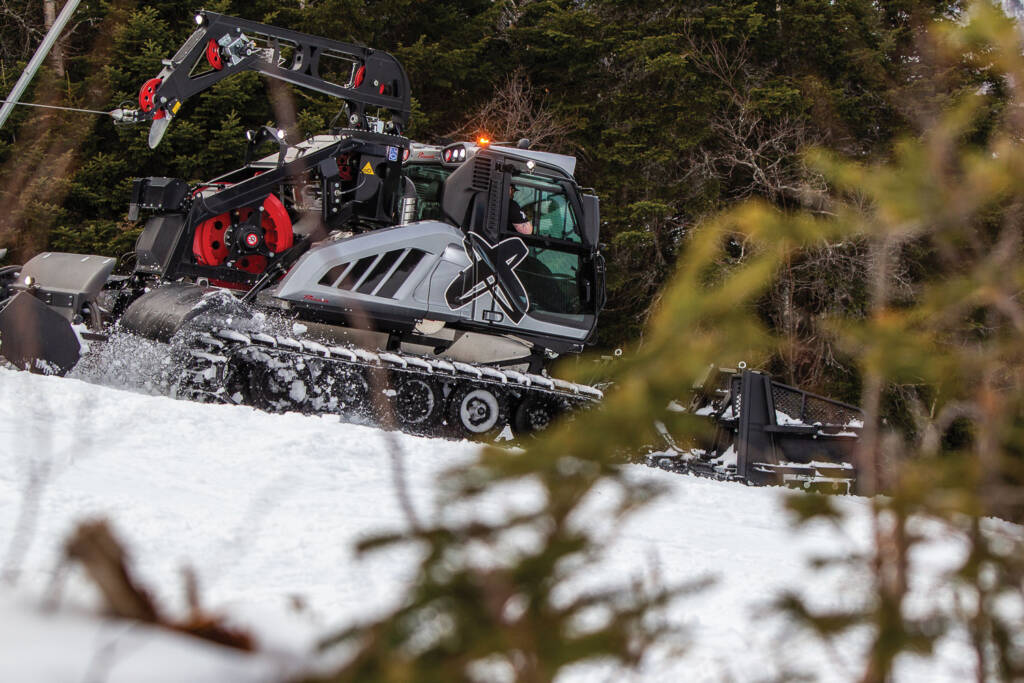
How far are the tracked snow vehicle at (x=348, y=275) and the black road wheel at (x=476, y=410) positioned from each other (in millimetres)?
15

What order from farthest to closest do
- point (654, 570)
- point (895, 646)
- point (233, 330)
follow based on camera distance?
point (233, 330) < point (654, 570) < point (895, 646)

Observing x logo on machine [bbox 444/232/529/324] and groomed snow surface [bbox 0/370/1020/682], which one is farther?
x logo on machine [bbox 444/232/529/324]

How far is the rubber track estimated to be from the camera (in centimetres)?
737

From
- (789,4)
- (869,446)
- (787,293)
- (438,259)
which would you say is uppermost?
(789,4)

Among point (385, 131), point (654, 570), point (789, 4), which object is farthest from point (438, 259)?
point (789, 4)

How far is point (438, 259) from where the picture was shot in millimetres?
8547

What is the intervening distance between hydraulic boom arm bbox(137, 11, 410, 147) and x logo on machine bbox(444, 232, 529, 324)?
1.56 m

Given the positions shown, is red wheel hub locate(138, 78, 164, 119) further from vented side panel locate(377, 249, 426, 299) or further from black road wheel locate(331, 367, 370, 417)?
black road wheel locate(331, 367, 370, 417)

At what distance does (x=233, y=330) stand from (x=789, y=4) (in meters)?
14.8

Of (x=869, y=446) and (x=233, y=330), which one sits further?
(x=233, y=330)

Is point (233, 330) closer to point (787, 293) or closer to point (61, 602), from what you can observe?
point (61, 602)

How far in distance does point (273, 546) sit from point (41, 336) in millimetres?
4966

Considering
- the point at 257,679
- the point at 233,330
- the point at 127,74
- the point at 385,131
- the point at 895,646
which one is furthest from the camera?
the point at 127,74

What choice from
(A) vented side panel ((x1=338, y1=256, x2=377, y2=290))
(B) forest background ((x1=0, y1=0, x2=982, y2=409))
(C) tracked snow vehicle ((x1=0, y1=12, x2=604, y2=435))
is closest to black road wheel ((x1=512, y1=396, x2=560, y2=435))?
(C) tracked snow vehicle ((x1=0, y1=12, x2=604, y2=435))
